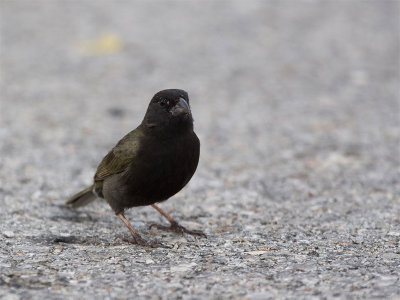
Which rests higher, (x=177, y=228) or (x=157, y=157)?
(x=157, y=157)

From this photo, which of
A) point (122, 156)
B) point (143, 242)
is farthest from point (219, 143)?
point (143, 242)

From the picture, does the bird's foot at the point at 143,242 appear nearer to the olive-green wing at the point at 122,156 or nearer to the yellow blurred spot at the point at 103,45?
the olive-green wing at the point at 122,156

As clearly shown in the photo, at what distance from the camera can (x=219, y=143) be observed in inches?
344

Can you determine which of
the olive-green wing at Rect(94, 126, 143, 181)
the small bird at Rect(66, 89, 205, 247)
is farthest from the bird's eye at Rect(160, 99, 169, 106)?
the olive-green wing at Rect(94, 126, 143, 181)

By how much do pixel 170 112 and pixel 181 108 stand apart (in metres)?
0.10

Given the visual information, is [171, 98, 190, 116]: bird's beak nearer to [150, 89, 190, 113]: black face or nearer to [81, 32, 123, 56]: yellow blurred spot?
[150, 89, 190, 113]: black face

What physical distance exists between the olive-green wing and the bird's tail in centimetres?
40

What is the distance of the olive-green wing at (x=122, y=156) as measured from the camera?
538 cm

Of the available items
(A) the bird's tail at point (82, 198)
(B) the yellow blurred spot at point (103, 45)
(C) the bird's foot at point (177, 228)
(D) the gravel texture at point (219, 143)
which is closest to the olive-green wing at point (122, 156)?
(A) the bird's tail at point (82, 198)

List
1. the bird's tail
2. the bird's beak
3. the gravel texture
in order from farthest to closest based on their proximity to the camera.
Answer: the bird's tail → the bird's beak → the gravel texture

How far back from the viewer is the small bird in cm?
516

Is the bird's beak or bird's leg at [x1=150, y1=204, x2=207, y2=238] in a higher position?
the bird's beak

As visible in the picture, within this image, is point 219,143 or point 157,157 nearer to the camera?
point 157,157

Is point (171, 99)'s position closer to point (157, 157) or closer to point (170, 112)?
point (170, 112)
